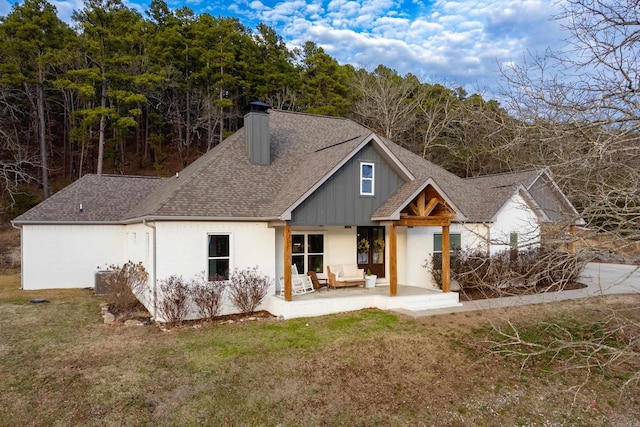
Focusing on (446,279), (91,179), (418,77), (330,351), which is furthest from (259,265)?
(418,77)

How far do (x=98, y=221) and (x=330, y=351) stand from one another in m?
13.2

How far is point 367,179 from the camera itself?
12594 millimetres

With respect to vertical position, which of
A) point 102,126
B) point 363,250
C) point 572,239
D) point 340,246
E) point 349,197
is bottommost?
point 363,250

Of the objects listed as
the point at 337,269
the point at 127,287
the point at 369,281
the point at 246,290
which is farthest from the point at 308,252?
the point at 127,287

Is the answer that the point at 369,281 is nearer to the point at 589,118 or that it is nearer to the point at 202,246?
the point at 202,246

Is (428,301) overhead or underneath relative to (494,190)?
underneath

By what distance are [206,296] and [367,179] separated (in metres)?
6.04

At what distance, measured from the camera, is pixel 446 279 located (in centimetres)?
1293

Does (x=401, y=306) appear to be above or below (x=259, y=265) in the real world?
below

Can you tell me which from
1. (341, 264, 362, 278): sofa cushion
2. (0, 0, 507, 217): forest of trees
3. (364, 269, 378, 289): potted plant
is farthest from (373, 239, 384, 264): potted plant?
(0, 0, 507, 217): forest of trees

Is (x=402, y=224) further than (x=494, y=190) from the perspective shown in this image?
No

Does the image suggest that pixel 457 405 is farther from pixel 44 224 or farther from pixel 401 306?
pixel 44 224

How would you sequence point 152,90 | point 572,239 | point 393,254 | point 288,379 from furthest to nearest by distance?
1. point 152,90
2. point 393,254
3. point 288,379
4. point 572,239

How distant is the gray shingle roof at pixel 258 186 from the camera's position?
1152 centimetres
